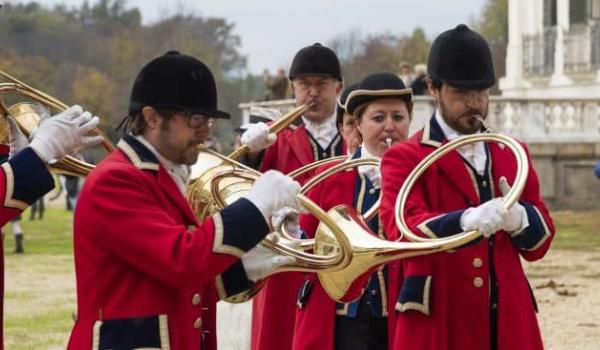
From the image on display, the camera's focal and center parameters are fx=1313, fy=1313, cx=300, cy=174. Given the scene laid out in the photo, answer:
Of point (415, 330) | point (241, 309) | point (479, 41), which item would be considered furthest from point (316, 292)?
point (241, 309)

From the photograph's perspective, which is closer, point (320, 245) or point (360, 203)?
point (320, 245)

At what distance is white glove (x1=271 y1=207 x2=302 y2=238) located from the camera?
5.16 metres

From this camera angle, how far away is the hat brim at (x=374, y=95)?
6250mm

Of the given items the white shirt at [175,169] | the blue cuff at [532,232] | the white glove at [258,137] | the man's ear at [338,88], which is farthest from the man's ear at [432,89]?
the man's ear at [338,88]

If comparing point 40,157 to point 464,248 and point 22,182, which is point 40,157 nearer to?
point 22,182

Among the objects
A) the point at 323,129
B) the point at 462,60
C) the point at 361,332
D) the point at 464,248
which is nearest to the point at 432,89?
the point at 462,60

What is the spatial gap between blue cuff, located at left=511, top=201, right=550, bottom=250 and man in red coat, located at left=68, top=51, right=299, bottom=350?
3.79ft

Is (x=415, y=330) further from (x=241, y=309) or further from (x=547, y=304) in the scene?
(x=547, y=304)

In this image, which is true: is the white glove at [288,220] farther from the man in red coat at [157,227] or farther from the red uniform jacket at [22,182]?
the red uniform jacket at [22,182]

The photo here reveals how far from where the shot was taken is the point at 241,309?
891 cm

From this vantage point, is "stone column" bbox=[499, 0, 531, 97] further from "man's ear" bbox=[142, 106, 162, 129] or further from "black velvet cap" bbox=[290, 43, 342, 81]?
"man's ear" bbox=[142, 106, 162, 129]

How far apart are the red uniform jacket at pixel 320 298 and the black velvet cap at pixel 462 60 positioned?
963 millimetres

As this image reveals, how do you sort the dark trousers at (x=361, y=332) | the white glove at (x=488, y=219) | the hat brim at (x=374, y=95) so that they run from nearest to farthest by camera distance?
the white glove at (x=488, y=219) → the dark trousers at (x=361, y=332) → the hat brim at (x=374, y=95)

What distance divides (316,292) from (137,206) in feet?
7.00
